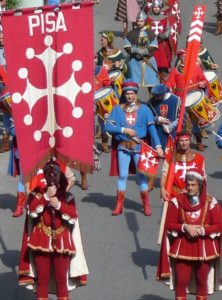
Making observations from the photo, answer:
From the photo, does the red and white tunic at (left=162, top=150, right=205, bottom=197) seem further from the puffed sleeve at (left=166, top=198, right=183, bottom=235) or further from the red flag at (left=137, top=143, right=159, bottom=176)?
the puffed sleeve at (left=166, top=198, right=183, bottom=235)

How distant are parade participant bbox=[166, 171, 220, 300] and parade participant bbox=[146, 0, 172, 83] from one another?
31.0ft

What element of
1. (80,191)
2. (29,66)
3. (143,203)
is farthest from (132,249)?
(29,66)

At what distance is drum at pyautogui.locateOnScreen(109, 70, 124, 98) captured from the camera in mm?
15971

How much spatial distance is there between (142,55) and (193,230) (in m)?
8.91

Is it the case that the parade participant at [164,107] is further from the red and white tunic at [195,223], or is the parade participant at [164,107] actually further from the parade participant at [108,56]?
the red and white tunic at [195,223]

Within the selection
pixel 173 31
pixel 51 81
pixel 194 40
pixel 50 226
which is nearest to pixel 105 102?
pixel 173 31

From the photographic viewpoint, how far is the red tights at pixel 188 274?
876 cm

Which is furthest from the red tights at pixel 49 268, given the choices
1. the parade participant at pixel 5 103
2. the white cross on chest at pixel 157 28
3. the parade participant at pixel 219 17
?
the parade participant at pixel 219 17

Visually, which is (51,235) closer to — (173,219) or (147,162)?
(173,219)

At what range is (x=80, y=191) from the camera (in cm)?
1355

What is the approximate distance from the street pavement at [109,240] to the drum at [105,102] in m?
0.74

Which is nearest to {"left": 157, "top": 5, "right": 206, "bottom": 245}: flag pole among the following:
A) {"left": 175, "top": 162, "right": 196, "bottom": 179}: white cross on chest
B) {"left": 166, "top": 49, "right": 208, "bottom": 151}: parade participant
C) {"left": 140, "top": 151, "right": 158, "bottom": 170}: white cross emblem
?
{"left": 175, "top": 162, "right": 196, "bottom": 179}: white cross on chest

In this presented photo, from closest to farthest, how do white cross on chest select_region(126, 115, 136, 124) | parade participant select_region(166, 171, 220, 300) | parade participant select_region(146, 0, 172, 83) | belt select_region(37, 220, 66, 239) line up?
1. parade participant select_region(166, 171, 220, 300)
2. belt select_region(37, 220, 66, 239)
3. white cross on chest select_region(126, 115, 136, 124)
4. parade participant select_region(146, 0, 172, 83)

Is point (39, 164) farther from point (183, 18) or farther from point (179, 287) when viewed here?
point (183, 18)
